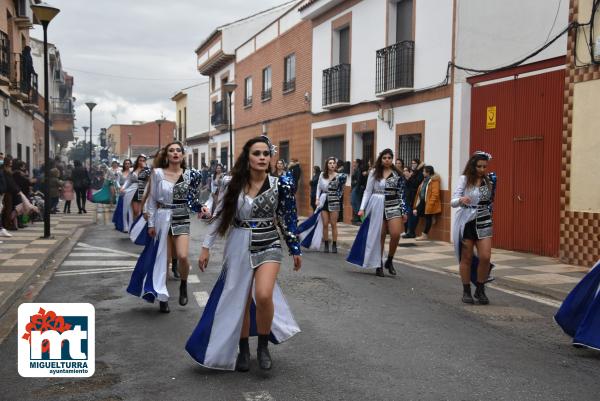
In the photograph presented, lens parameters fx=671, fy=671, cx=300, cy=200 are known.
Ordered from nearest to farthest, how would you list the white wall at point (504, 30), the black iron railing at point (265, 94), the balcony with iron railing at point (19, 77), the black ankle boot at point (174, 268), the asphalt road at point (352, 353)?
the asphalt road at point (352, 353), the black ankle boot at point (174, 268), the white wall at point (504, 30), the balcony with iron railing at point (19, 77), the black iron railing at point (265, 94)

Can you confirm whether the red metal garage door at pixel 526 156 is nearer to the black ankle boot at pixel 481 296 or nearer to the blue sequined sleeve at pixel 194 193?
the black ankle boot at pixel 481 296

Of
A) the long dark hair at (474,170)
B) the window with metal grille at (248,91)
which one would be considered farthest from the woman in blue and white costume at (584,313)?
the window with metal grille at (248,91)

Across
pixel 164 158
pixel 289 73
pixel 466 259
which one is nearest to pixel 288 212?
pixel 164 158

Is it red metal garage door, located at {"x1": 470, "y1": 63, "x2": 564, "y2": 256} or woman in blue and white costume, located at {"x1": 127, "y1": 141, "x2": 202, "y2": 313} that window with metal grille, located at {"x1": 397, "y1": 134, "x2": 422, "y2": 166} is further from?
woman in blue and white costume, located at {"x1": 127, "y1": 141, "x2": 202, "y2": 313}

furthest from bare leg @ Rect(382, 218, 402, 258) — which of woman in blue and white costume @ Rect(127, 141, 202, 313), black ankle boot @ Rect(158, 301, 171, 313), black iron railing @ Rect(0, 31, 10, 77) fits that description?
black iron railing @ Rect(0, 31, 10, 77)

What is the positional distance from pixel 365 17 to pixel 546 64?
306 inches

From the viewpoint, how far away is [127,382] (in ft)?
15.3

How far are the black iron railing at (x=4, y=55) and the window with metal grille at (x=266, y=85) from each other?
10.6m

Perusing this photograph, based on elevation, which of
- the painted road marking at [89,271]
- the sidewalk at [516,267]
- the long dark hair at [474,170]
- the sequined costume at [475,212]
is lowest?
the painted road marking at [89,271]

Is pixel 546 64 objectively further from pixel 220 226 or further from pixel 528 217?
pixel 220 226

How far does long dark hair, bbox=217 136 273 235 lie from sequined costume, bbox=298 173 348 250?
7.37 m

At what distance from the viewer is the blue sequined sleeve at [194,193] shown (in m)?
7.33

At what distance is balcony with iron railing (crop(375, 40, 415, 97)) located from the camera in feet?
53.9

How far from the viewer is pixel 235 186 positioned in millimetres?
4969
